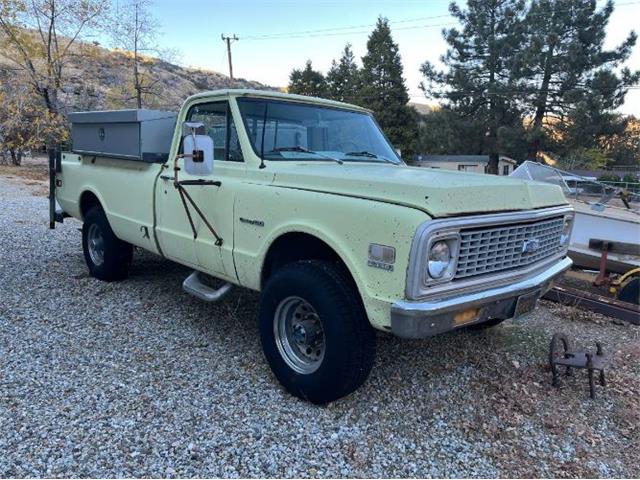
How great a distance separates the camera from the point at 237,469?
2.55 metres

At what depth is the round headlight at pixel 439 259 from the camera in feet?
8.48

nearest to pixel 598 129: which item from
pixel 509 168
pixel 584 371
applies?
pixel 509 168

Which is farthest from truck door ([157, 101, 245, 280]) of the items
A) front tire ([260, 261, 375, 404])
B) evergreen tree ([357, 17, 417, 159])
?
evergreen tree ([357, 17, 417, 159])

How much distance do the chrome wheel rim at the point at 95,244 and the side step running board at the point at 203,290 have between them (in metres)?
1.89

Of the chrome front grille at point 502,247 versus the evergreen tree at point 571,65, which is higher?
the evergreen tree at point 571,65

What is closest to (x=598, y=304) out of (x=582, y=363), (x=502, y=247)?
(x=582, y=363)

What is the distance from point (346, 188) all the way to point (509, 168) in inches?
1327

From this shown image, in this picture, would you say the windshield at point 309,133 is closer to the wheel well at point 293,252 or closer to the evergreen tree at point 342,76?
the wheel well at point 293,252

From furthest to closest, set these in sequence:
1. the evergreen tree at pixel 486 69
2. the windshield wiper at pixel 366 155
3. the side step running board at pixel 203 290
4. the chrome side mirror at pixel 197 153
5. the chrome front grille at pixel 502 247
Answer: the evergreen tree at pixel 486 69 < the windshield wiper at pixel 366 155 < the side step running board at pixel 203 290 < the chrome side mirror at pixel 197 153 < the chrome front grille at pixel 502 247

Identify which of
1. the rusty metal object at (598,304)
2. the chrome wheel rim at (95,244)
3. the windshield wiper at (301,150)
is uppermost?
the windshield wiper at (301,150)

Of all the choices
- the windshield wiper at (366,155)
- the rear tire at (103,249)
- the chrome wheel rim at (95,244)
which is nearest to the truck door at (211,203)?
the windshield wiper at (366,155)

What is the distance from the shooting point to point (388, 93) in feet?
125

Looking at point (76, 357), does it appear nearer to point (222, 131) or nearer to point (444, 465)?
point (222, 131)

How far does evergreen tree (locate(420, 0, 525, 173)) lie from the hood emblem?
29.3m
